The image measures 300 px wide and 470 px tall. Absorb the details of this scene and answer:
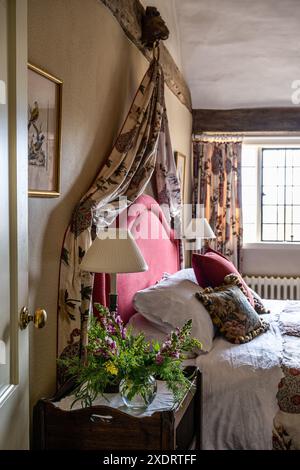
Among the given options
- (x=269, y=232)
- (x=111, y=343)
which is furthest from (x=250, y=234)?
(x=111, y=343)

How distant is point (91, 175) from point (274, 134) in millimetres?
3764

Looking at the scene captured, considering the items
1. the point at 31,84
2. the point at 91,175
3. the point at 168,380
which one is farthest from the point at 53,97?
the point at 168,380

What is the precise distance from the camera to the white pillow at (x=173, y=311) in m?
3.02

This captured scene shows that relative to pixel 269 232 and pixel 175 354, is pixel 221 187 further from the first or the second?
pixel 175 354

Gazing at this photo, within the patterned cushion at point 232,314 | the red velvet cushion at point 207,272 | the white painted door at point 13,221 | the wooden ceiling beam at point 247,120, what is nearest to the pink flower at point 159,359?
the white painted door at point 13,221

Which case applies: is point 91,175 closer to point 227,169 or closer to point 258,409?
point 258,409

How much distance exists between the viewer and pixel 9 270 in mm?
1638

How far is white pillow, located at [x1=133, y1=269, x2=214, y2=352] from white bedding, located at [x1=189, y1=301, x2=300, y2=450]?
0.18 metres

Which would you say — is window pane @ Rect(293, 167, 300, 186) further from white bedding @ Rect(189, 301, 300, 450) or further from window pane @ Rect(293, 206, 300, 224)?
white bedding @ Rect(189, 301, 300, 450)

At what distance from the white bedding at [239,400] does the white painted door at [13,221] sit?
1256mm

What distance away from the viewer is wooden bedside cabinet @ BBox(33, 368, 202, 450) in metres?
2.02

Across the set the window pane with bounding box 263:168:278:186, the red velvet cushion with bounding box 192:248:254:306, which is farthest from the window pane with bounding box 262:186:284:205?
the red velvet cushion with bounding box 192:248:254:306

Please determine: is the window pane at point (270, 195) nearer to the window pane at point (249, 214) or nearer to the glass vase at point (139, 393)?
the window pane at point (249, 214)

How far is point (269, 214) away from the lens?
250 inches
